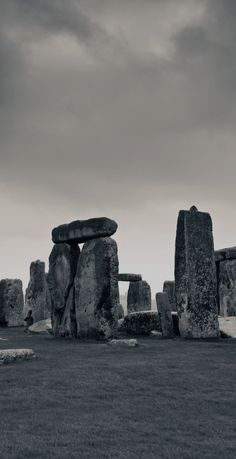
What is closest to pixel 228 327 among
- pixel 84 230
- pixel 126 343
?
pixel 126 343

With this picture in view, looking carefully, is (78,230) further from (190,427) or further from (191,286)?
(190,427)

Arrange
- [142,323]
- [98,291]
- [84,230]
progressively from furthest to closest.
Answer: [142,323] → [84,230] → [98,291]

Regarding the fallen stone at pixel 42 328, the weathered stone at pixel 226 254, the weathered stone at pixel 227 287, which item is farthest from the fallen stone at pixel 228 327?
the weathered stone at pixel 226 254

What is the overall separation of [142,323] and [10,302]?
24.0 feet

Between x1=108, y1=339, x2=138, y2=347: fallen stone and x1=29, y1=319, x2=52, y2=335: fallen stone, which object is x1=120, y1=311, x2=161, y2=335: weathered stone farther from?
x1=108, y1=339, x2=138, y2=347: fallen stone

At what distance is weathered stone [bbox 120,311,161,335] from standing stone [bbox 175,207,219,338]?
1.55 metres

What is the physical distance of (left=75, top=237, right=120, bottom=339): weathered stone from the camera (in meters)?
11.6

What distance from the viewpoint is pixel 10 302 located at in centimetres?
A: 1925

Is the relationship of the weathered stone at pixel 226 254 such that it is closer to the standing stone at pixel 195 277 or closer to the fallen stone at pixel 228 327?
the fallen stone at pixel 228 327

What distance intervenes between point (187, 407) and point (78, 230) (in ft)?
26.7

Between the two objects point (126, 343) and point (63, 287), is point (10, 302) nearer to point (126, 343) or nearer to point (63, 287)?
point (63, 287)

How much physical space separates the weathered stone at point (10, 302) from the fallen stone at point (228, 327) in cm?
873

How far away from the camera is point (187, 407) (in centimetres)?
489

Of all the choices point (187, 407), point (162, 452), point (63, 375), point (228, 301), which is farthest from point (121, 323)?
point (162, 452)
